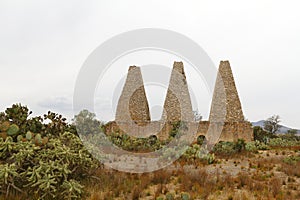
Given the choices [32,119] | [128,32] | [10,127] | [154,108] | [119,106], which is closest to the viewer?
[10,127]

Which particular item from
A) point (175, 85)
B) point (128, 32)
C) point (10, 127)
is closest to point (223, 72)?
point (175, 85)

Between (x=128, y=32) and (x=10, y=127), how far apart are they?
5.89 metres

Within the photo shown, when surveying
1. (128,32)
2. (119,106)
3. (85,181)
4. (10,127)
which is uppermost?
(128,32)

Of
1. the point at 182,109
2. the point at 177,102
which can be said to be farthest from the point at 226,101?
the point at 177,102

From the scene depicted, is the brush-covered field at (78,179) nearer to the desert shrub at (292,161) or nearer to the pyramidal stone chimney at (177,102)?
the desert shrub at (292,161)

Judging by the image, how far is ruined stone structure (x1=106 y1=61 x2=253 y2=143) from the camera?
22.7m

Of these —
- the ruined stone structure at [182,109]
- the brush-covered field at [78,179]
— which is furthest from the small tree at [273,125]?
the brush-covered field at [78,179]

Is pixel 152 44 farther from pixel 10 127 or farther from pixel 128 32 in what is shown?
pixel 10 127

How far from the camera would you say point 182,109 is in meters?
23.5

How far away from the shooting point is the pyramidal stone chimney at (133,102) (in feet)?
79.0

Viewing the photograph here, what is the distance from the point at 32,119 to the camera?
9758 millimetres

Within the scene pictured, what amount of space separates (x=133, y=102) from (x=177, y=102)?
11.7ft

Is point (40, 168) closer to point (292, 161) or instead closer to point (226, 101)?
point (292, 161)

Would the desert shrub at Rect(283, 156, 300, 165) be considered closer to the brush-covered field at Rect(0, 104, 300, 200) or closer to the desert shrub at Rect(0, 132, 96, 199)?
the brush-covered field at Rect(0, 104, 300, 200)
